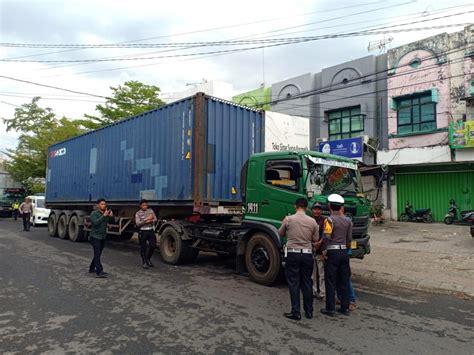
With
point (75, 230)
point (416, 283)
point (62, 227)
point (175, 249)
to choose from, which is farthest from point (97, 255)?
point (62, 227)

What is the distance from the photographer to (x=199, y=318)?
17.1 ft

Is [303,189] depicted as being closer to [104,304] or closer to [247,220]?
[247,220]

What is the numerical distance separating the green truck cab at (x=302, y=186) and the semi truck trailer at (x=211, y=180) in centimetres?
2

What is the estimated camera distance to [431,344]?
4.43m

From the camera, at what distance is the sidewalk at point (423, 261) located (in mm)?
7703

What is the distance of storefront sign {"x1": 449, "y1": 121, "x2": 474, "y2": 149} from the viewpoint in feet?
52.0

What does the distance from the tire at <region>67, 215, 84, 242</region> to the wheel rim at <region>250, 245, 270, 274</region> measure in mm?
8960

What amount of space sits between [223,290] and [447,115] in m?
14.6

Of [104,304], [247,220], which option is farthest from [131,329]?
[247,220]

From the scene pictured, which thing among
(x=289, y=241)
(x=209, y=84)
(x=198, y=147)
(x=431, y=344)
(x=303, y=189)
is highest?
(x=209, y=84)

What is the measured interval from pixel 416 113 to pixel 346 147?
138 inches

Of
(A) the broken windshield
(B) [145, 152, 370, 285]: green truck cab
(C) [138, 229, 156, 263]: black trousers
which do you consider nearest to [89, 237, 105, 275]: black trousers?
(C) [138, 229, 156, 263]: black trousers

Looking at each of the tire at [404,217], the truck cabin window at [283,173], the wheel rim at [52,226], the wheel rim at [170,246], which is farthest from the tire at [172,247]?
the tire at [404,217]

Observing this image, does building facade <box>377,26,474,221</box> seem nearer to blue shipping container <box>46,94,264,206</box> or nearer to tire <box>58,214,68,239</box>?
blue shipping container <box>46,94,264,206</box>
